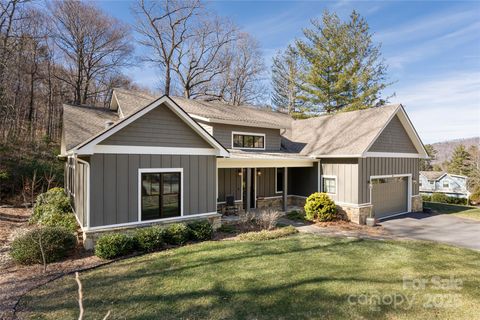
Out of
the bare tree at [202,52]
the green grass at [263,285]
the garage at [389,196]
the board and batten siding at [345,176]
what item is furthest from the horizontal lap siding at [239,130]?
the bare tree at [202,52]

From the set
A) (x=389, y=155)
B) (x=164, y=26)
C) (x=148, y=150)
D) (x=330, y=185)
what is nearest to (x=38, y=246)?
(x=148, y=150)

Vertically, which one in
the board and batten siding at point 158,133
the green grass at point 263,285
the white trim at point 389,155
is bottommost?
the green grass at point 263,285

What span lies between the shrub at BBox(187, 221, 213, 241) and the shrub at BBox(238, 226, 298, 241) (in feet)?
3.66

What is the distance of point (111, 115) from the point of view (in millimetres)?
14469

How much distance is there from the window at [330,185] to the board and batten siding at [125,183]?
6.99m

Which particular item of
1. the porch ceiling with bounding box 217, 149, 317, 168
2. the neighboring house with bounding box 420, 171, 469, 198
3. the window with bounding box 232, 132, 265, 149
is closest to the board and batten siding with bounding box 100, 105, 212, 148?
the porch ceiling with bounding box 217, 149, 317, 168

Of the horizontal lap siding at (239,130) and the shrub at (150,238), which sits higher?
the horizontal lap siding at (239,130)

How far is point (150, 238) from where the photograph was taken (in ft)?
27.0

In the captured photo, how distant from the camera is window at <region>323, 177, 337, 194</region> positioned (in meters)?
13.7

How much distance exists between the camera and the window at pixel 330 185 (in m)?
13.7

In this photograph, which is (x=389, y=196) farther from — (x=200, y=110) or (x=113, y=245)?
(x=113, y=245)

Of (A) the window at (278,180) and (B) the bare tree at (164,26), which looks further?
(B) the bare tree at (164,26)

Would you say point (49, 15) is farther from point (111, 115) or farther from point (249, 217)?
point (249, 217)

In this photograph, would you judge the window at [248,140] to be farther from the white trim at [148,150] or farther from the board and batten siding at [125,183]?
the board and batten siding at [125,183]
